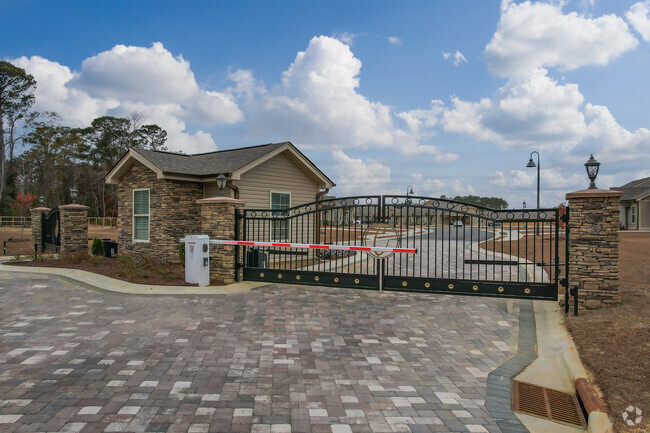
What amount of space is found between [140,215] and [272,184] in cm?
471

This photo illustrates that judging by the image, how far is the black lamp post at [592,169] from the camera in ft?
23.5

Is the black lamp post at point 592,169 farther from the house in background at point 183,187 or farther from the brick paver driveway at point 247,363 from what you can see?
the house in background at point 183,187

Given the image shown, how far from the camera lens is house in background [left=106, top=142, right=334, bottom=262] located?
13.0 metres

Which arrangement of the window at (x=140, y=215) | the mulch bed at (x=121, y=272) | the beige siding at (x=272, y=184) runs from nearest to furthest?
the mulch bed at (x=121, y=272), the beige siding at (x=272, y=184), the window at (x=140, y=215)

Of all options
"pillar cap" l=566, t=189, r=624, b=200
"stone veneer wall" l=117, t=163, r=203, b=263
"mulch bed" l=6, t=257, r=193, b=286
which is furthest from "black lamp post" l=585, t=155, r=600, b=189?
"stone veneer wall" l=117, t=163, r=203, b=263

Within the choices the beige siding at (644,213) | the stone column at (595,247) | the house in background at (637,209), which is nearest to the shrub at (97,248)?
the stone column at (595,247)

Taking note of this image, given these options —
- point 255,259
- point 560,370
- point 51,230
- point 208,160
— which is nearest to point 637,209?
point 208,160

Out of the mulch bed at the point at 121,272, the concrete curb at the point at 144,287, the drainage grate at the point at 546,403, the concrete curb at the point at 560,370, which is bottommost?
the drainage grate at the point at 546,403

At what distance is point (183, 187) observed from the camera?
13.2 m

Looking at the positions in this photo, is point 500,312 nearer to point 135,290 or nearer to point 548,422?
point 548,422

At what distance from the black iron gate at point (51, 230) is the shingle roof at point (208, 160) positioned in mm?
5267

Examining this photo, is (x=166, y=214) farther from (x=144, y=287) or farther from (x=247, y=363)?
(x=247, y=363)

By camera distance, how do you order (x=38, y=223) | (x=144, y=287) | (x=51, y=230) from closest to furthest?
(x=144, y=287)
(x=51, y=230)
(x=38, y=223)

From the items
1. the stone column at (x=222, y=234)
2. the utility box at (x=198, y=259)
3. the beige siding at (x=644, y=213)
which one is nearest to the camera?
the utility box at (x=198, y=259)
